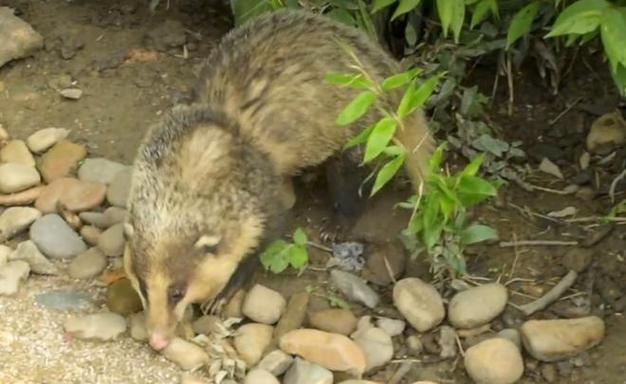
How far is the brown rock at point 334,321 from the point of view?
431 cm

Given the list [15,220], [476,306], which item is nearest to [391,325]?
[476,306]

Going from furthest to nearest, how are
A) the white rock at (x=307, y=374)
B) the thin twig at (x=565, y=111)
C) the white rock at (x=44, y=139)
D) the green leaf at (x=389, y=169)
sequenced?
the thin twig at (x=565, y=111)
the white rock at (x=44, y=139)
the white rock at (x=307, y=374)
the green leaf at (x=389, y=169)

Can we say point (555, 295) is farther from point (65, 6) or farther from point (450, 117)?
point (65, 6)

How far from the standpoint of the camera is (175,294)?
13.6ft

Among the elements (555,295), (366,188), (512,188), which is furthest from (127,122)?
(555,295)

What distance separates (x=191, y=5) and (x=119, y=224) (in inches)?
56.6

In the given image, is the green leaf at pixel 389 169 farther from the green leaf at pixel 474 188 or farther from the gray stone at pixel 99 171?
the gray stone at pixel 99 171

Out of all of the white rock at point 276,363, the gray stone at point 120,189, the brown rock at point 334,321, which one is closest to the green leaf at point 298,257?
the brown rock at point 334,321

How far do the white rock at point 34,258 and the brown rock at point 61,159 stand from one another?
0.43 metres

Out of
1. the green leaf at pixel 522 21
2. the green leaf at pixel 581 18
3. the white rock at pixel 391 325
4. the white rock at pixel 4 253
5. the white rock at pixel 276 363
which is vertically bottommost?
the white rock at pixel 391 325

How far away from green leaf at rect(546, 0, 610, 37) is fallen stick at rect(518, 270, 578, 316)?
3.18 ft

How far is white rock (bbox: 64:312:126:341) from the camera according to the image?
4.20 m

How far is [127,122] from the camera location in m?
5.19

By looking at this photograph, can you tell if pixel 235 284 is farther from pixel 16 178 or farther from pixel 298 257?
pixel 16 178
